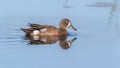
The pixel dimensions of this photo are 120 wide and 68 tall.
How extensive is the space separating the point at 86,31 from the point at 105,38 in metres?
0.41

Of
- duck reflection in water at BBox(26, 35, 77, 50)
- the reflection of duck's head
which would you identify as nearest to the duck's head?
duck reflection in water at BBox(26, 35, 77, 50)

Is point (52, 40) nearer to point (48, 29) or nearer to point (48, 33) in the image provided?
point (48, 29)

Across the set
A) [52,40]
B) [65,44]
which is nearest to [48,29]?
[52,40]

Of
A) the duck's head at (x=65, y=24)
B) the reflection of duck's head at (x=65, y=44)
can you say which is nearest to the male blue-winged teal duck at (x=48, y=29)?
the duck's head at (x=65, y=24)

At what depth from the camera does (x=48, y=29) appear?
9617mm

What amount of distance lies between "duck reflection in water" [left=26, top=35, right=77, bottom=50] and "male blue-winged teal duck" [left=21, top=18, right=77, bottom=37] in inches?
3.5

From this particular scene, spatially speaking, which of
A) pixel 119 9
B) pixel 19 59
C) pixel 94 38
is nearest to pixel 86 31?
pixel 94 38

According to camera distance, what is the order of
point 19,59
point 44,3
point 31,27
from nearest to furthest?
point 19,59 → point 31,27 → point 44,3

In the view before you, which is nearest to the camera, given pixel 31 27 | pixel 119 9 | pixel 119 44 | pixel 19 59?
pixel 19 59

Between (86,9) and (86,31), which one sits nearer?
(86,31)

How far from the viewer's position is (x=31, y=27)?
9.62 meters

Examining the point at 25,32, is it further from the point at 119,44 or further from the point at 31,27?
the point at 119,44

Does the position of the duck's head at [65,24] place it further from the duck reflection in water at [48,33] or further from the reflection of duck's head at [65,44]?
the reflection of duck's head at [65,44]

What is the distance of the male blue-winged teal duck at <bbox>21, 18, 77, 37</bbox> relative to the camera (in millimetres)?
9570
